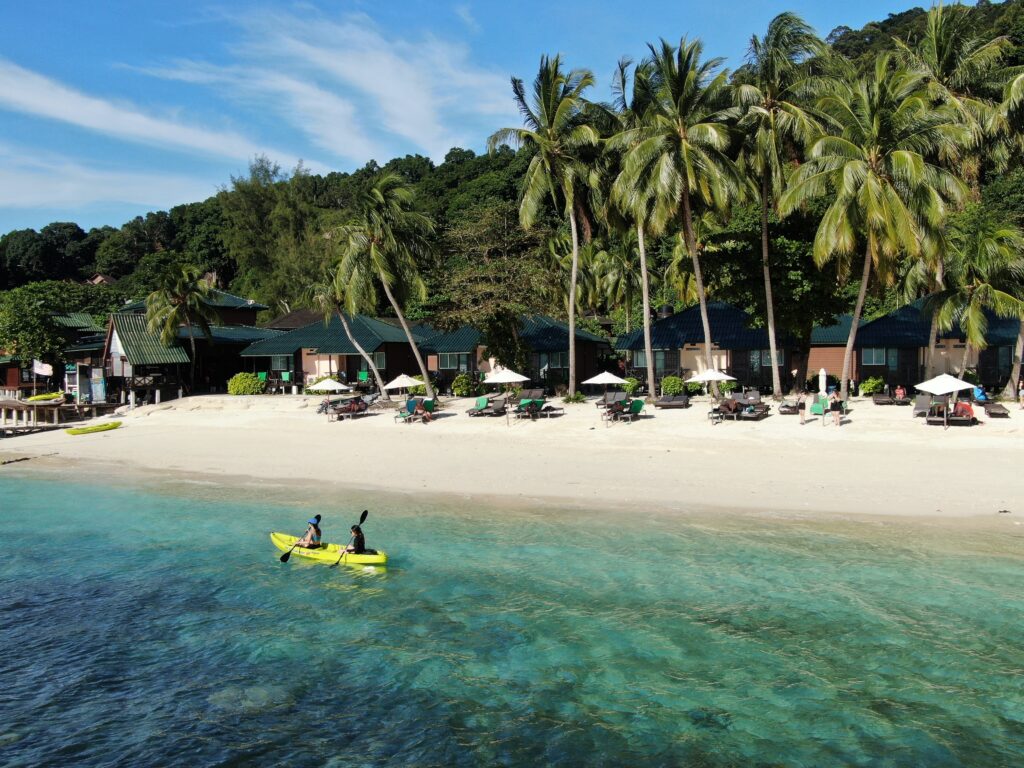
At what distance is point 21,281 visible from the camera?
348ft

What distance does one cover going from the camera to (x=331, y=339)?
142 ft

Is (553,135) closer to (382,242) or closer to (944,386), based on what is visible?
(382,242)

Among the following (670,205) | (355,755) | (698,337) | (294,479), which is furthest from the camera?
(698,337)

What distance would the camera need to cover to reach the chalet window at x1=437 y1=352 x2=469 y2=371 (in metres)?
44.7

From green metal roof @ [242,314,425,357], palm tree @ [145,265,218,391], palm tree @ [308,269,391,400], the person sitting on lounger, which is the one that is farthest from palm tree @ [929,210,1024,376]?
palm tree @ [145,265,218,391]

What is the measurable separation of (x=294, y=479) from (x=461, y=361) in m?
23.4

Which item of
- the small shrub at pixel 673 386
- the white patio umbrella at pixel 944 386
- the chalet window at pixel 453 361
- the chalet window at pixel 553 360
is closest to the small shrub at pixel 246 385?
the chalet window at pixel 453 361

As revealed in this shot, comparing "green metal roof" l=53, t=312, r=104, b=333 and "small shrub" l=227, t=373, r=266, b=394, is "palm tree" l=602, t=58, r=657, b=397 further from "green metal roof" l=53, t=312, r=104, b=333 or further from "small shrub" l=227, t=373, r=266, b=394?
"green metal roof" l=53, t=312, r=104, b=333

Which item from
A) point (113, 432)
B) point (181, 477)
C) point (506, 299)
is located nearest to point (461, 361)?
point (506, 299)

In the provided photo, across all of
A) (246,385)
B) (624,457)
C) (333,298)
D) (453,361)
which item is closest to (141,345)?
(246,385)

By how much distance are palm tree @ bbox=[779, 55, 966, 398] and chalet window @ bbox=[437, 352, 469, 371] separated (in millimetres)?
22328

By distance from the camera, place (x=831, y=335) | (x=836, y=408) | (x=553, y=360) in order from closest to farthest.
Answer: (x=836, y=408)
(x=831, y=335)
(x=553, y=360)

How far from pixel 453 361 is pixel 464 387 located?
7.87m

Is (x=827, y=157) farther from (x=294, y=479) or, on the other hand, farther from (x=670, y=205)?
(x=294, y=479)
